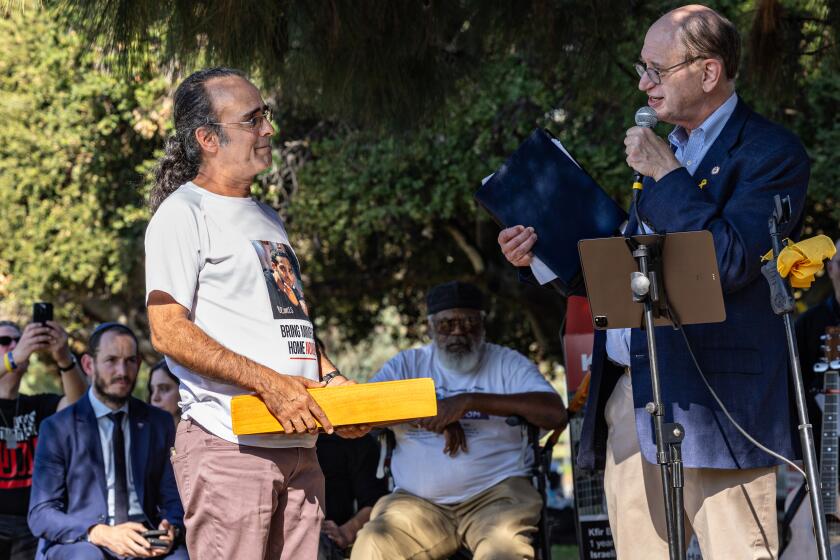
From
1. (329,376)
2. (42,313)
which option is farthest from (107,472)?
(329,376)

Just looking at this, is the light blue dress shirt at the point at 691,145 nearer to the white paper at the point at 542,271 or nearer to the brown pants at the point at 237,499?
the white paper at the point at 542,271

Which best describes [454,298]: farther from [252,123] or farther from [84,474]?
[252,123]

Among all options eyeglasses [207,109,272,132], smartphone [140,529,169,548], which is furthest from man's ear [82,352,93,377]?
eyeglasses [207,109,272,132]

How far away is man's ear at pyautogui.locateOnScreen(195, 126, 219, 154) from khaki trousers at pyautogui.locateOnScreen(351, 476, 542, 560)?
2.59m

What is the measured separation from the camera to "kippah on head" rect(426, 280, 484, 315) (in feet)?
19.6

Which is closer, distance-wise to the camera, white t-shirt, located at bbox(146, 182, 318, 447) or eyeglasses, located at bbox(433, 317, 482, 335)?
white t-shirt, located at bbox(146, 182, 318, 447)

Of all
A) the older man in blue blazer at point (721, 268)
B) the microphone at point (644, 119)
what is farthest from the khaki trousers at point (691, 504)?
the microphone at point (644, 119)

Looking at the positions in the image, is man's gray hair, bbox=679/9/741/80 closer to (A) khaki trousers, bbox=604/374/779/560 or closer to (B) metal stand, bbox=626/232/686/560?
(B) metal stand, bbox=626/232/686/560

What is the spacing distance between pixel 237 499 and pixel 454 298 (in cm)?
327

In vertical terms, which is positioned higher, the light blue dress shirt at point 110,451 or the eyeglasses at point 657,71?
the eyeglasses at point 657,71

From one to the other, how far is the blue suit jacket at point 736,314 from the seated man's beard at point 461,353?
2.76 meters

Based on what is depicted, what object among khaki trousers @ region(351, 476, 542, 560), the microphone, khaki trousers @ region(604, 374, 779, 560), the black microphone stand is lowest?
khaki trousers @ region(351, 476, 542, 560)

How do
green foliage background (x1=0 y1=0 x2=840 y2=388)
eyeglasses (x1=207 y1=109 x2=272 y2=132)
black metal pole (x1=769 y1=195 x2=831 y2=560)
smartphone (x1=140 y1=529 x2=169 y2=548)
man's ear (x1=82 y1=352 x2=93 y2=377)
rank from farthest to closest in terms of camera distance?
green foliage background (x1=0 y1=0 x2=840 y2=388)
man's ear (x1=82 y1=352 x2=93 y2=377)
smartphone (x1=140 y1=529 x2=169 y2=548)
eyeglasses (x1=207 y1=109 x2=272 y2=132)
black metal pole (x1=769 y1=195 x2=831 y2=560)

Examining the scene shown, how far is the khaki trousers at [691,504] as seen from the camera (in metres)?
2.94
